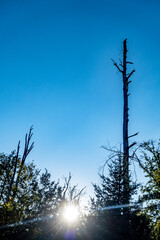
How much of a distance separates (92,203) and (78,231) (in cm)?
408

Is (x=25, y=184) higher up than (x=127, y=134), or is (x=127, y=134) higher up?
(x=127, y=134)

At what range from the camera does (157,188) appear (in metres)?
5.19

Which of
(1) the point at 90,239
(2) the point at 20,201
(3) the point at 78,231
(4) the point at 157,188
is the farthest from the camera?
(3) the point at 78,231

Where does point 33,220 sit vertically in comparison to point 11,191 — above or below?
below

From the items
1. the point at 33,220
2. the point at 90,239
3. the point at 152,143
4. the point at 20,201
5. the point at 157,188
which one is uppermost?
the point at 152,143

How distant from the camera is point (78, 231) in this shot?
881 centimetres

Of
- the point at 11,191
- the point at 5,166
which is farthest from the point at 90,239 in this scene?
the point at 5,166

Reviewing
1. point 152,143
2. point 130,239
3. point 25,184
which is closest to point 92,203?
point 130,239

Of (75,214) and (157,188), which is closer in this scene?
(157,188)

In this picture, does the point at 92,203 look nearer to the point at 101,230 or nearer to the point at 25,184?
the point at 101,230

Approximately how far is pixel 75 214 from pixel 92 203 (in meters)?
3.20

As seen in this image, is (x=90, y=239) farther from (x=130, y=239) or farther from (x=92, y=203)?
(x=92, y=203)

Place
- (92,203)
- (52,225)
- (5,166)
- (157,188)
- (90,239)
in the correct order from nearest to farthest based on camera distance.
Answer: (157,188), (90,239), (52,225), (92,203), (5,166)

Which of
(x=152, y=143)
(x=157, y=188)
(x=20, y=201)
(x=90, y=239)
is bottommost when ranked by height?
(x=90, y=239)
